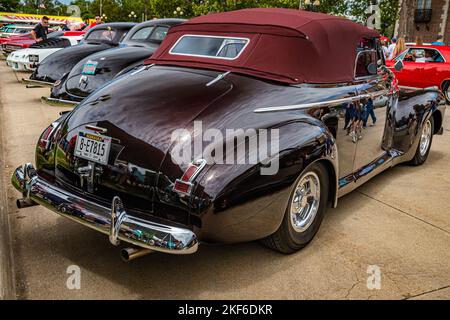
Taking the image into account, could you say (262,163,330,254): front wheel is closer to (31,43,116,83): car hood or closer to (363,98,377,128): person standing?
(363,98,377,128): person standing

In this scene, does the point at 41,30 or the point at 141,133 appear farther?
the point at 41,30

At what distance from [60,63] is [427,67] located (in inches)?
335

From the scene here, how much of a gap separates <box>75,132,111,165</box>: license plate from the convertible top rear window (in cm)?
119

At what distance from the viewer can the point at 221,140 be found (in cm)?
264

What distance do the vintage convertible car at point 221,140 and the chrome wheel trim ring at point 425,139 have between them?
67.7 inches

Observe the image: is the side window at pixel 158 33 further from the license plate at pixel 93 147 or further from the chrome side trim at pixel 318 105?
the license plate at pixel 93 147

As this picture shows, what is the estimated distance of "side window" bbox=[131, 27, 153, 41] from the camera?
356 inches

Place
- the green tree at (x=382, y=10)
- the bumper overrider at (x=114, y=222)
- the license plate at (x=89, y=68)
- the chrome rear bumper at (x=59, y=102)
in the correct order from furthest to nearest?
1. the green tree at (x=382, y=10)
2. the license plate at (x=89, y=68)
3. the chrome rear bumper at (x=59, y=102)
4. the bumper overrider at (x=114, y=222)

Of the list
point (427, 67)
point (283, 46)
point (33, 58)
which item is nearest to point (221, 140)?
point (283, 46)

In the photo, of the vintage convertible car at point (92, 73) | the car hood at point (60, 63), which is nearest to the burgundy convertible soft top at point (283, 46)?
the vintage convertible car at point (92, 73)

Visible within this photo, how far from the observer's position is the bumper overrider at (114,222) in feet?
7.77

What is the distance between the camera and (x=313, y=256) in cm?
314

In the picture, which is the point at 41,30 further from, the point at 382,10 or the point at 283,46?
the point at 382,10
